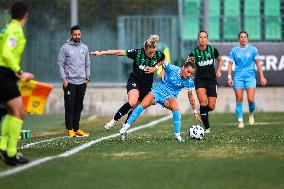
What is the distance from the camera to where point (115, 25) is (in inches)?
1133

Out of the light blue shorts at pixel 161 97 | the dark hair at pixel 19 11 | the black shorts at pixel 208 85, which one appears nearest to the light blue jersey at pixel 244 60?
the black shorts at pixel 208 85

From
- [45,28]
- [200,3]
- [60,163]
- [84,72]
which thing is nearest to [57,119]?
[45,28]

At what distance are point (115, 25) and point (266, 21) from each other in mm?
4506

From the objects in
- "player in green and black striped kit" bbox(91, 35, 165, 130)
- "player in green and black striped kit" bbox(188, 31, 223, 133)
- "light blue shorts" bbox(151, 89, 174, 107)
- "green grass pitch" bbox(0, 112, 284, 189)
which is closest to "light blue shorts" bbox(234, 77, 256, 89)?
"player in green and black striped kit" bbox(188, 31, 223, 133)

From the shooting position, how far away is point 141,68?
17.4 m

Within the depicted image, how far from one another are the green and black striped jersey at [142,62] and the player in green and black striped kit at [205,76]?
1.68m

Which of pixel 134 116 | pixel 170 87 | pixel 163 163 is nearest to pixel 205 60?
pixel 170 87

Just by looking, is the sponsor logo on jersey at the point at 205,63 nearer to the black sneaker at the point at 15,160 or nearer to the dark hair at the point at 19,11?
the dark hair at the point at 19,11

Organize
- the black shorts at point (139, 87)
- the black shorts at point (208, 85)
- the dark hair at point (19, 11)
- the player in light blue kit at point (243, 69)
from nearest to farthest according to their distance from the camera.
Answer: the dark hair at point (19, 11) → the black shorts at point (139, 87) → the black shorts at point (208, 85) → the player in light blue kit at point (243, 69)

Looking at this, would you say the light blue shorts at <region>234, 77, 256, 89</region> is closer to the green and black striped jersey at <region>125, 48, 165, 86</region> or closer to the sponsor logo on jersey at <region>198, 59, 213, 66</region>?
the sponsor logo on jersey at <region>198, 59, 213, 66</region>

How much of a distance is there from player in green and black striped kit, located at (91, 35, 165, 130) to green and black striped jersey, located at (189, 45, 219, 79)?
5.40 ft

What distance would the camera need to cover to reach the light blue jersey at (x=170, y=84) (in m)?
16.4

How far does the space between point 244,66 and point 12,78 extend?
9.79m

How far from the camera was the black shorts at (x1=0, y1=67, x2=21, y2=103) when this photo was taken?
12.1 metres
